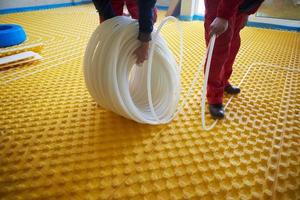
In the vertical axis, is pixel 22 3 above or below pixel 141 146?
above

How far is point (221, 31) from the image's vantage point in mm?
1092

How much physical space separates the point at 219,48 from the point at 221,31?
185 mm

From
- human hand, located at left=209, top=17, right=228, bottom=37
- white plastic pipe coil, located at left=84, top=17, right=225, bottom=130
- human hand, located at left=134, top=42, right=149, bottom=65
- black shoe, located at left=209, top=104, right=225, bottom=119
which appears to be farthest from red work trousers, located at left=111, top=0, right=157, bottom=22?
black shoe, located at left=209, top=104, right=225, bottom=119

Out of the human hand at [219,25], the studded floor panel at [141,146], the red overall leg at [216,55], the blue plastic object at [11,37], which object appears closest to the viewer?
the studded floor panel at [141,146]

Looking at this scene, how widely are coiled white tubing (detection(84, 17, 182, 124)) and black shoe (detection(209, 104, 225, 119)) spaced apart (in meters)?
0.23

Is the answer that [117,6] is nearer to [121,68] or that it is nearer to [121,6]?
[121,6]

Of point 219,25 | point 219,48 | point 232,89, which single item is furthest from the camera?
point 232,89

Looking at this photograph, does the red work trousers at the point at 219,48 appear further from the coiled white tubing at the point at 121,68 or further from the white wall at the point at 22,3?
the white wall at the point at 22,3

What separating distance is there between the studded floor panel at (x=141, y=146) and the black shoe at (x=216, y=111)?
0.16 ft

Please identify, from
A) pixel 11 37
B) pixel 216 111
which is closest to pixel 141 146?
pixel 216 111

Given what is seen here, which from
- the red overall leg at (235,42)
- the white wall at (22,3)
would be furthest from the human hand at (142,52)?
the white wall at (22,3)

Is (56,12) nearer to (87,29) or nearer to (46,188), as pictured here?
(87,29)

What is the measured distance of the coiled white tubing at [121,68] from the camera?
1.10 m

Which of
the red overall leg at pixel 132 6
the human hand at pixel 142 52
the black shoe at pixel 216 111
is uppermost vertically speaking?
the red overall leg at pixel 132 6
